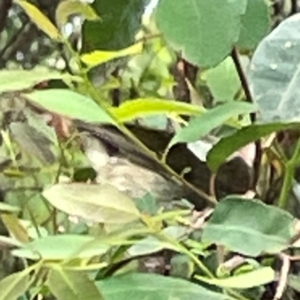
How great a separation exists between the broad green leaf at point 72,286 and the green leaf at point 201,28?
11 cm

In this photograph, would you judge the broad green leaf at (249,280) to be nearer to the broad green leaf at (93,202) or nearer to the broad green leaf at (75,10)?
the broad green leaf at (93,202)

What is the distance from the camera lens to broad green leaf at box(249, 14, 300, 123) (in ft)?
1.38

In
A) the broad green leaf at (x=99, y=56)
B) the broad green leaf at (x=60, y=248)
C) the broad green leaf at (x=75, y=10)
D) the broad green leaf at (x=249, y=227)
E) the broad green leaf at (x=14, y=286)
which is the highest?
the broad green leaf at (x=75, y=10)

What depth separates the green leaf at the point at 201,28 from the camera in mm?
394

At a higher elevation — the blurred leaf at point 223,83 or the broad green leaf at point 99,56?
the broad green leaf at point 99,56

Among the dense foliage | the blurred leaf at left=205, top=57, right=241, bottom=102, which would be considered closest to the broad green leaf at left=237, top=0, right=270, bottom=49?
the dense foliage

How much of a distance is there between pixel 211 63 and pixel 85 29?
0.12m

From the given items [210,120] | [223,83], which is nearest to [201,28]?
[210,120]

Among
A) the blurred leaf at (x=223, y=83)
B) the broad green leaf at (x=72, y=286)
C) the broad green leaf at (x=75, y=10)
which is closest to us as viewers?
the broad green leaf at (x=72, y=286)

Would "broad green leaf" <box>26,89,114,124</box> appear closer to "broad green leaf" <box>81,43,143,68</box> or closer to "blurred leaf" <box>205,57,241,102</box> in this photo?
"broad green leaf" <box>81,43,143,68</box>

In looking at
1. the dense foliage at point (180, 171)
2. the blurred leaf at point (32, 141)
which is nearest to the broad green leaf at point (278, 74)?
the dense foliage at point (180, 171)

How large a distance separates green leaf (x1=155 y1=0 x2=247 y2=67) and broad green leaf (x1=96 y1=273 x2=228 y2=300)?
0.10 meters

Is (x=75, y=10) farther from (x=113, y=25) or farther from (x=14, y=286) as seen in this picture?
(x=14, y=286)

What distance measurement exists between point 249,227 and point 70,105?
100 mm
